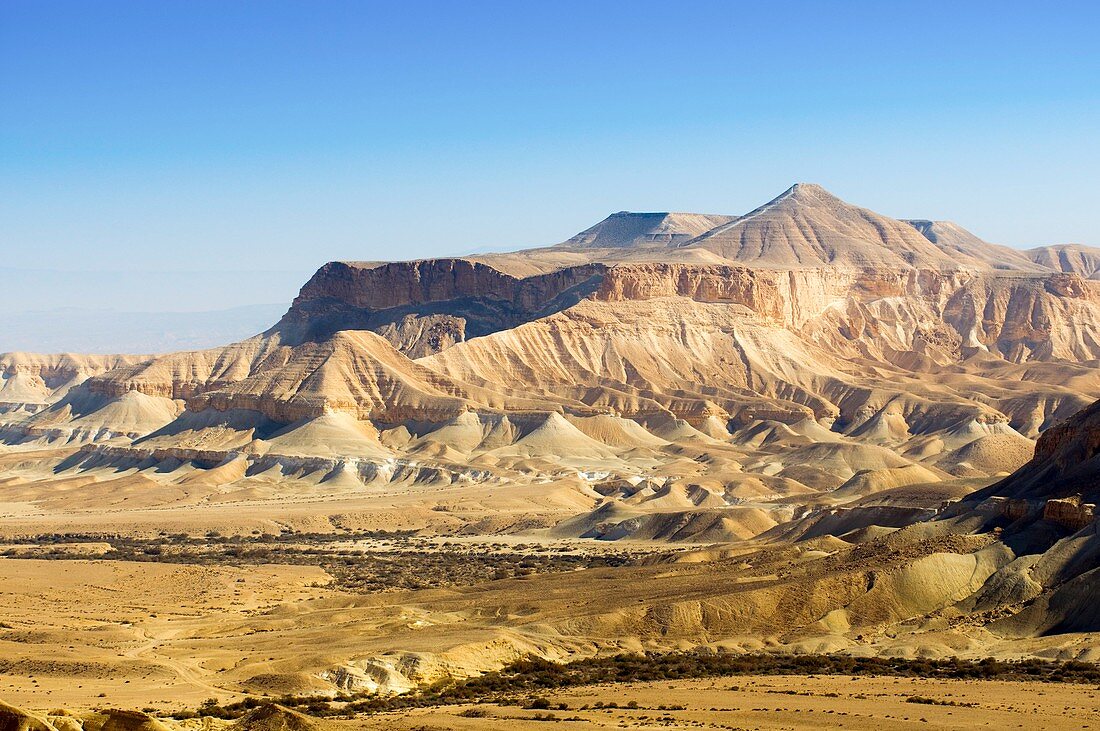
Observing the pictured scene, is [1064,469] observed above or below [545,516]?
above

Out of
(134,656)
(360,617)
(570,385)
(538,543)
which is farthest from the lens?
(570,385)

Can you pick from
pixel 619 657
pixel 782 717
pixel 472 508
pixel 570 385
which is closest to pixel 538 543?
pixel 472 508

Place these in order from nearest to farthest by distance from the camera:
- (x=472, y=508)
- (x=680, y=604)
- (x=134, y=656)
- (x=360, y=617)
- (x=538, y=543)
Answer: (x=134, y=656) < (x=680, y=604) < (x=360, y=617) < (x=538, y=543) < (x=472, y=508)

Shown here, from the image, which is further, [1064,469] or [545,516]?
[545,516]

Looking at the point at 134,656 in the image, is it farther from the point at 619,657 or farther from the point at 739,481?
the point at 739,481

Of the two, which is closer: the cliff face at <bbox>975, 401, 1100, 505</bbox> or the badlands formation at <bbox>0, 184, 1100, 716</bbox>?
the badlands formation at <bbox>0, 184, 1100, 716</bbox>

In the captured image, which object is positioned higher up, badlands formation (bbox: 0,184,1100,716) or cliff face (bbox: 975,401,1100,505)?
cliff face (bbox: 975,401,1100,505)

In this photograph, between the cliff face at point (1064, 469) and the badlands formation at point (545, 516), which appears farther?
the cliff face at point (1064, 469)

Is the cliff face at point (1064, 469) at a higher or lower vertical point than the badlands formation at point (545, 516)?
higher
